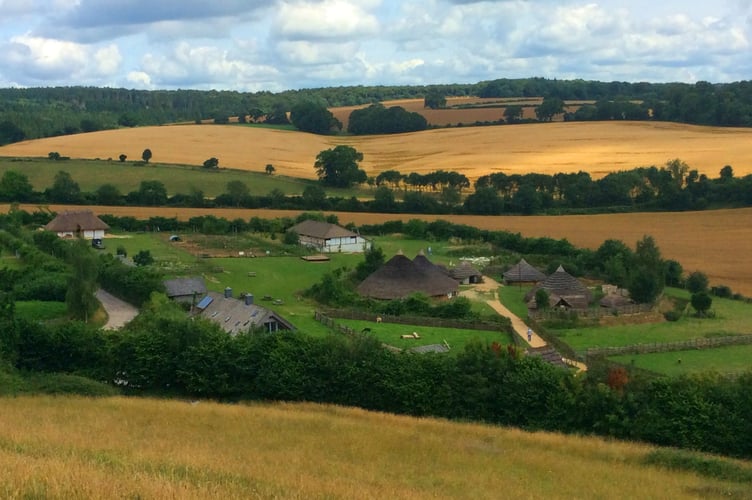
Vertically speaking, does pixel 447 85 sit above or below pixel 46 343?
above

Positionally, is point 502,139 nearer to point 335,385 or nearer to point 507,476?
point 335,385

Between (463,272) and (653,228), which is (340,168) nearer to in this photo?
(653,228)

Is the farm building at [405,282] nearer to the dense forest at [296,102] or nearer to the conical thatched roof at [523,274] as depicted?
the conical thatched roof at [523,274]

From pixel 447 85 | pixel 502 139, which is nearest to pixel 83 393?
pixel 502 139

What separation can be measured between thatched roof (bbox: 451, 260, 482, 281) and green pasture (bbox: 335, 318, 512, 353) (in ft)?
32.3

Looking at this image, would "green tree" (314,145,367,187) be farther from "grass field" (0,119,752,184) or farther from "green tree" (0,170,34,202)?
"green tree" (0,170,34,202)

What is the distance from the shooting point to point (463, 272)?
1714 inches

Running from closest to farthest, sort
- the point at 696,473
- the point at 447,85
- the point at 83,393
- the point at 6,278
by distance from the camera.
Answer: the point at 696,473, the point at 83,393, the point at 6,278, the point at 447,85

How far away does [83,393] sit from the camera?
22.3 meters

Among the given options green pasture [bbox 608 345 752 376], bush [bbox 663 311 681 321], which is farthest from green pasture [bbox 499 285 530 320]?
green pasture [bbox 608 345 752 376]

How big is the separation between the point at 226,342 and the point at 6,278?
20.8 metres

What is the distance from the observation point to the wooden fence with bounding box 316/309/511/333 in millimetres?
33281

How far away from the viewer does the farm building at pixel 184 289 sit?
3675 centimetres

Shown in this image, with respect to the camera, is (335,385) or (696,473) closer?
(696,473)
